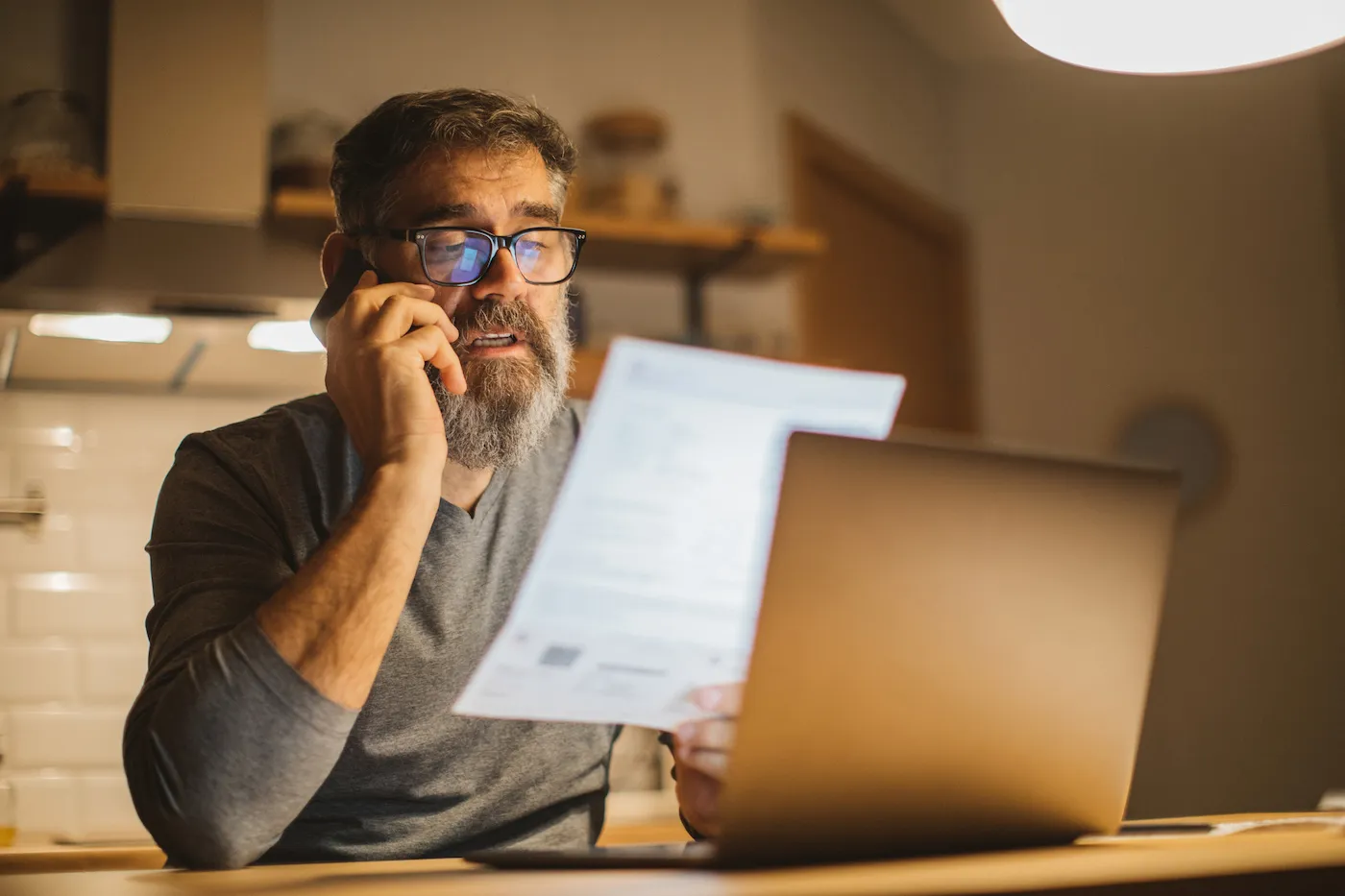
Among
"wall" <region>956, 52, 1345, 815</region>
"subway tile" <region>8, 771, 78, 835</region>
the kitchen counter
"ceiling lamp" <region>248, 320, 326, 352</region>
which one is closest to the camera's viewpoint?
the kitchen counter

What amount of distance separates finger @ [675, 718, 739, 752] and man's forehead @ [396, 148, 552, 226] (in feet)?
2.02

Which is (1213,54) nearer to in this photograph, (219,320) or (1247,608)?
(219,320)

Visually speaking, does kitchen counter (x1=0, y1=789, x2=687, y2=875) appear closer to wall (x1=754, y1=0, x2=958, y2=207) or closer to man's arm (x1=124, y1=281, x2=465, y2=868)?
man's arm (x1=124, y1=281, x2=465, y2=868)

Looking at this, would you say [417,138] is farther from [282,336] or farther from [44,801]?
[44,801]

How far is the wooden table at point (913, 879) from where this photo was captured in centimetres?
56

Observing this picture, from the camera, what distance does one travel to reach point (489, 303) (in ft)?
3.99

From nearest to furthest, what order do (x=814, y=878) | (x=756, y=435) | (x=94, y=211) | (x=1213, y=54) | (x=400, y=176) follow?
(x=814, y=878)
(x=756, y=435)
(x=1213, y=54)
(x=400, y=176)
(x=94, y=211)

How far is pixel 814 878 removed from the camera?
575 millimetres

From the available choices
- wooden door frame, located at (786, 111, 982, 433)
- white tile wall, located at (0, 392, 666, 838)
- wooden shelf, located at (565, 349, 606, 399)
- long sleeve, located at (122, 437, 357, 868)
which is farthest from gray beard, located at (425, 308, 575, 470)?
wooden door frame, located at (786, 111, 982, 433)

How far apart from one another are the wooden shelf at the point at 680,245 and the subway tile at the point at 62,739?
110 cm

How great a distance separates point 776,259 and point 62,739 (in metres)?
1.84

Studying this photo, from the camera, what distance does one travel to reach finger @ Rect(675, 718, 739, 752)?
84cm

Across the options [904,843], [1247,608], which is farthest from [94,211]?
[1247,608]

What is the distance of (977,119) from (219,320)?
284 centimetres
